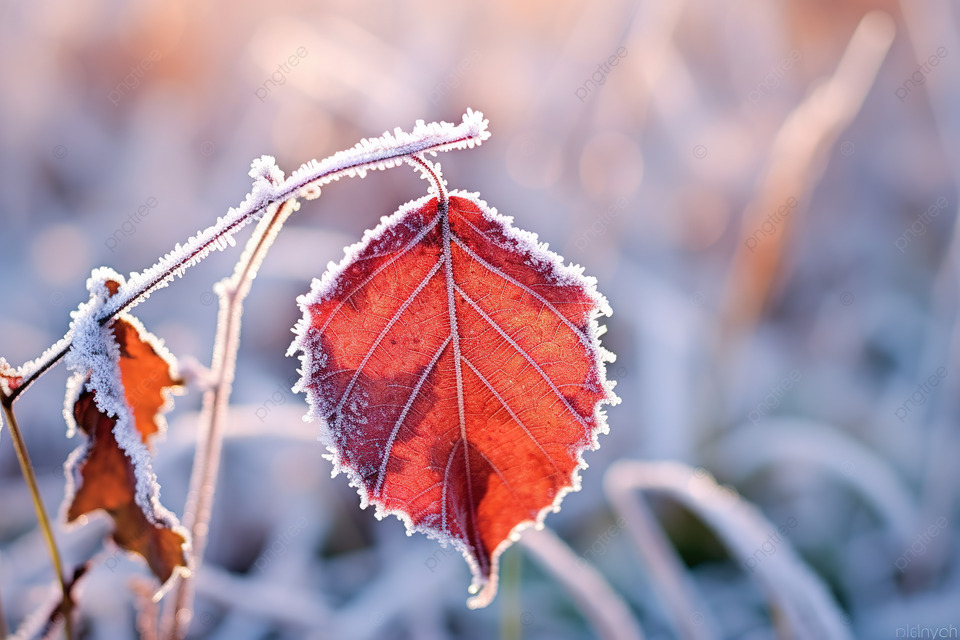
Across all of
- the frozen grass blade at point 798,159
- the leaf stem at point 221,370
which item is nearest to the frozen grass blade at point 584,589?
the leaf stem at point 221,370

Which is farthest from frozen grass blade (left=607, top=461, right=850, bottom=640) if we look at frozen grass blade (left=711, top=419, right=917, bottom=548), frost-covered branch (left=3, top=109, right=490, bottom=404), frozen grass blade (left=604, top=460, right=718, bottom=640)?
frost-covered branch (left=3, top=109, right=490, bottom=404)

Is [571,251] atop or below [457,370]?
atop

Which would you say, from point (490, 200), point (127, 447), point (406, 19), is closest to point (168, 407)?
point (127, 447)

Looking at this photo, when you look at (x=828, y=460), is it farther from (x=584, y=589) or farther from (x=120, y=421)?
(x=120, y=421)

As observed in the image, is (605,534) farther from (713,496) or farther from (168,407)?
(168,407)

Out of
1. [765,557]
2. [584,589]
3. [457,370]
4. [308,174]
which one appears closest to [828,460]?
[765,557]

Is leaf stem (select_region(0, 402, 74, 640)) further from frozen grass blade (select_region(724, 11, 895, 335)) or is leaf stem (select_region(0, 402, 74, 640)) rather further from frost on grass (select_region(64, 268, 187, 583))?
frozen grass blade (select_region(724, 11, 895, 335))
